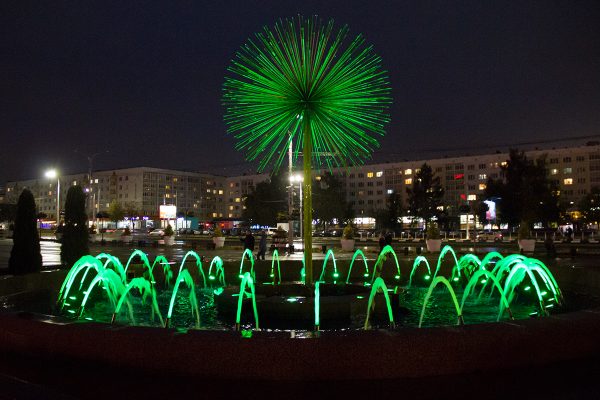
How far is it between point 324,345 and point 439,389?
138 cm

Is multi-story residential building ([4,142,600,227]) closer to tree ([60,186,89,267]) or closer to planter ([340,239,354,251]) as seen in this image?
planter ([340,239,354,251])

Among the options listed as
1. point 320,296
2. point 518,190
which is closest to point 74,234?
point 320,296

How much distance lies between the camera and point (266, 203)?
101 metres

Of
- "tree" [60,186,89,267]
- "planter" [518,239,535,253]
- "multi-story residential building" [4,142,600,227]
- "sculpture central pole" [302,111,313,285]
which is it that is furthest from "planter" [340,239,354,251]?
"multi-story residential building" [4,142,600,227]

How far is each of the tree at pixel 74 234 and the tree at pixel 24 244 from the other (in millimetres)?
1270

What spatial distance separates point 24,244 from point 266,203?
84.8 m

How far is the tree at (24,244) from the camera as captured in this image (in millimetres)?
16609

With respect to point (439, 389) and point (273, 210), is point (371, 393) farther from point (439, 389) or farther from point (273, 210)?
point (273, 210)

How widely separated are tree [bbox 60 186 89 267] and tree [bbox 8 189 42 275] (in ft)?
4.17

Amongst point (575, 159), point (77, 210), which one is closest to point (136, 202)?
point (575, 159)

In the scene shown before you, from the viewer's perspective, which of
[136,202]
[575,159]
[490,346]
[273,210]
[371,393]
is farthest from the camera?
[136,202]

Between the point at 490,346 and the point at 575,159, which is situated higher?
the point at 575,159

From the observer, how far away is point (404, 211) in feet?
410

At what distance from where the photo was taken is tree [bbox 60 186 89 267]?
18.3m
